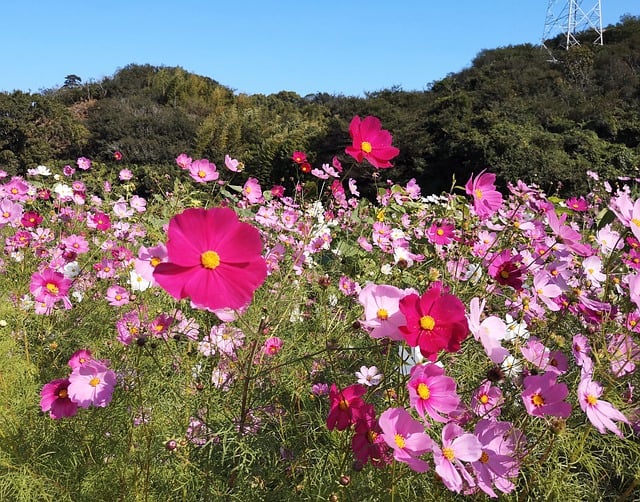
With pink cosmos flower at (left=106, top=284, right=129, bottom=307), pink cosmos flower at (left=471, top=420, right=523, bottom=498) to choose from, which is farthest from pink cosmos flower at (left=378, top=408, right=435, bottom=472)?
pink cosmos flower at (left=106, top=284, right=129, bottom=307)

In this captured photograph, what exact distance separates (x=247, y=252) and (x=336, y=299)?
0.90 metres

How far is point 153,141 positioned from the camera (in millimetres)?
13570

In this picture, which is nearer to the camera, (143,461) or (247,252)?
(247,252)

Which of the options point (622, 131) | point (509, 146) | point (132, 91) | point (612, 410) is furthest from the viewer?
point (132, 91)

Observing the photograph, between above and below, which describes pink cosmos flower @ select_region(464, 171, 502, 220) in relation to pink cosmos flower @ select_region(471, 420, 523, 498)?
above

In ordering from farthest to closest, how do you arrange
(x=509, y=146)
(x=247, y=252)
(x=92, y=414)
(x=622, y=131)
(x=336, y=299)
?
(x=622, y=131)
(x=509, y=146)
(x=336, y=299)
(x=92, y=414)
(x=247, y=252)

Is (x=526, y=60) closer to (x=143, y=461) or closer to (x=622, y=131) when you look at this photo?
(x=622, y=131)

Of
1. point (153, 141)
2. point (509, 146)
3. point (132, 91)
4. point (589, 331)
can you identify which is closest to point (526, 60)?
point (509, 146)

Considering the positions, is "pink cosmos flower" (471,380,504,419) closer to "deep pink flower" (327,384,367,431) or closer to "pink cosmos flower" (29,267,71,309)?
"deep pink flower" (327,384,367,431)

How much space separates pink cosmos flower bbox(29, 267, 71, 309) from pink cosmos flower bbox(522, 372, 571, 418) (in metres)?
1.37

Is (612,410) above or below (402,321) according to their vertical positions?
below

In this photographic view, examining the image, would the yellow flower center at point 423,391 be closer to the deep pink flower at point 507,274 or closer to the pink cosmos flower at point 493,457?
the pink cosmos flower at point 493,457

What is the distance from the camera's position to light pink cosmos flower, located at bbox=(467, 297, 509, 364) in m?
0.85

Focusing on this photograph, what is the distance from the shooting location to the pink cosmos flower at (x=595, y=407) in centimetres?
86
